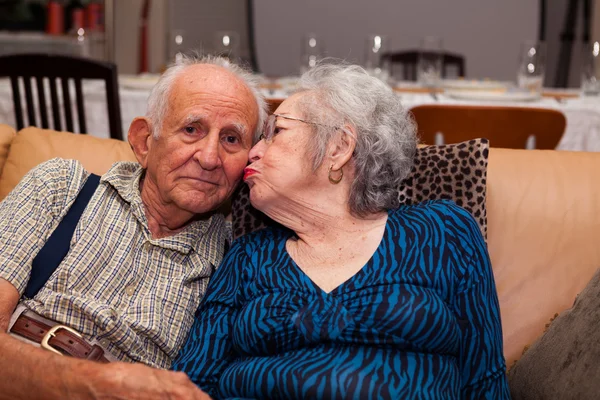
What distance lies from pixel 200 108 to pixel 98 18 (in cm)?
470

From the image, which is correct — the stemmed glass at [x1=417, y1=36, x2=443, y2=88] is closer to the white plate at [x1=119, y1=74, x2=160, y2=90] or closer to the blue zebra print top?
the white plate at [x1=119, y1=74, x2=160, y2=90]

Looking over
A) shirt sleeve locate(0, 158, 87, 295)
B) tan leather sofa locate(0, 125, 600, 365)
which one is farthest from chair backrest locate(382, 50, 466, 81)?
shirt sleeve locate(0, 158, 87, 295)

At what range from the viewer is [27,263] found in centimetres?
153

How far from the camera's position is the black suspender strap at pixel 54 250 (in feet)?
→ 5.10

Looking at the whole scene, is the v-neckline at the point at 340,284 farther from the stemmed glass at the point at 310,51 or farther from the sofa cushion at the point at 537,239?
the stemmed glass at the point at 310,51

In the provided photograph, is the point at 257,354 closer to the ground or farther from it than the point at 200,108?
closer to the ground

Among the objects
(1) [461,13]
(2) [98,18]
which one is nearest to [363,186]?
(2) [98,18]

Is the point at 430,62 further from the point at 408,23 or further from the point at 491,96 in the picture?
the point at 408,23

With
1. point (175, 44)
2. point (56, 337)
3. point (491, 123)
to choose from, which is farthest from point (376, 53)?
point (56, 337)

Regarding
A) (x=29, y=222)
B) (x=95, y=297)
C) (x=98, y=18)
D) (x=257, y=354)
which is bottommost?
(x=257, y=354)

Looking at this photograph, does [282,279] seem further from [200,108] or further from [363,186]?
[200,108]

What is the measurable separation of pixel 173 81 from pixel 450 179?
71 cm

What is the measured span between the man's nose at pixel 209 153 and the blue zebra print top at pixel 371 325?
230mm

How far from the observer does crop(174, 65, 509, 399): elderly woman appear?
1437 millimetres
